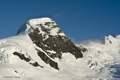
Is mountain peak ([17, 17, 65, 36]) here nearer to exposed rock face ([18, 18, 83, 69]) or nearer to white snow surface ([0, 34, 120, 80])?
exposed rock face ([18, 18, 83, 69])

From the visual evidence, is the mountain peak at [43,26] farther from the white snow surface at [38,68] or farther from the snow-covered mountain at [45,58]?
the white snow surface at [38,68]

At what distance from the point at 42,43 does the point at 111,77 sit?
25.3m

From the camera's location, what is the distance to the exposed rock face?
69363 millimetres

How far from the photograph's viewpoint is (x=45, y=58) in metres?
64.1

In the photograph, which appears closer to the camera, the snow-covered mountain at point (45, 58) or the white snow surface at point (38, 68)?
the white snow surface at point (38, 68)

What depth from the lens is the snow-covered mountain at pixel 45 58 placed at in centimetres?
5217

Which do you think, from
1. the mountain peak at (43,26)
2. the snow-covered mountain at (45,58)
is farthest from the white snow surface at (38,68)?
the mountain peak at (43,26)

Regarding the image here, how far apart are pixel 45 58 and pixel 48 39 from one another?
1236 centimetres

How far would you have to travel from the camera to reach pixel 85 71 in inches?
2628

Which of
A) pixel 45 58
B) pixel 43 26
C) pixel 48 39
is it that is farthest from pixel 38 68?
pixel 43 26

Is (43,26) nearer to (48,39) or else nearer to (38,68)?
(48,39)

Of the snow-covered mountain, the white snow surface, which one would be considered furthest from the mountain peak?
the white snow surface

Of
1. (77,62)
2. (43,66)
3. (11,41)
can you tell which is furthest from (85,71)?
(11,41)

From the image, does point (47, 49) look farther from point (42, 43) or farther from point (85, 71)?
point (85, 71)
